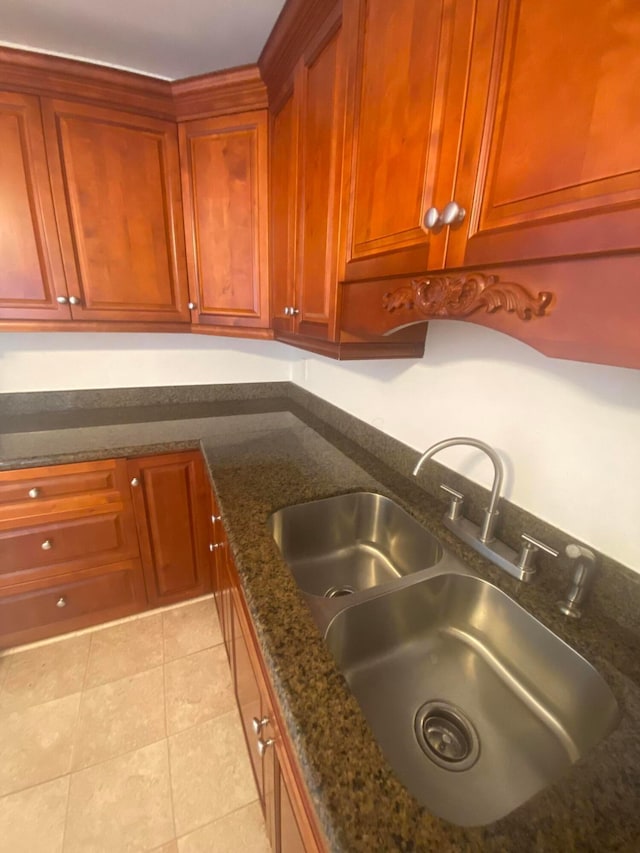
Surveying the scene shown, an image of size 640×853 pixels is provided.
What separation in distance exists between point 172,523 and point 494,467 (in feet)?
4.67

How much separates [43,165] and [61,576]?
5.52ft

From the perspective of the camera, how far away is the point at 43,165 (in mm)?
1377

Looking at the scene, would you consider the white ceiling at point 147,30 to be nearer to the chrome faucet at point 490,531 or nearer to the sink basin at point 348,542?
the chrome faucet at point 490,531

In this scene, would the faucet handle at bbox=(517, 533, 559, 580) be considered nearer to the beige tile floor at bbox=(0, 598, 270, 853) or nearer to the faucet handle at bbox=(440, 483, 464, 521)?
the faucet handle at bbox=(440, 483, 464, 521)

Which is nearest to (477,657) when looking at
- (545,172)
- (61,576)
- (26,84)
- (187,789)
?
(545,172)

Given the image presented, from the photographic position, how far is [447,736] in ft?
2.35

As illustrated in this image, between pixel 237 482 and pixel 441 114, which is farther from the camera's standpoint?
pixel 237 482

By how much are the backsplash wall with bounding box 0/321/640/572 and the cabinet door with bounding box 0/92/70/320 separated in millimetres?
353

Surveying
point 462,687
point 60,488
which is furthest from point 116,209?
point 462,687

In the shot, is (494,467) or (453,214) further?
(494,467)

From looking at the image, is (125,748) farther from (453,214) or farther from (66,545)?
(453,214)

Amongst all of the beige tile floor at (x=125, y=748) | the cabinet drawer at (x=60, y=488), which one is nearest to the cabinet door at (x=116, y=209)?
the cabinet drawer at (x=60, y=488)

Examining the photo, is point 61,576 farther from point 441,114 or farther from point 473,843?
point 441,114

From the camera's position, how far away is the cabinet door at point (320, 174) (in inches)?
36.1
